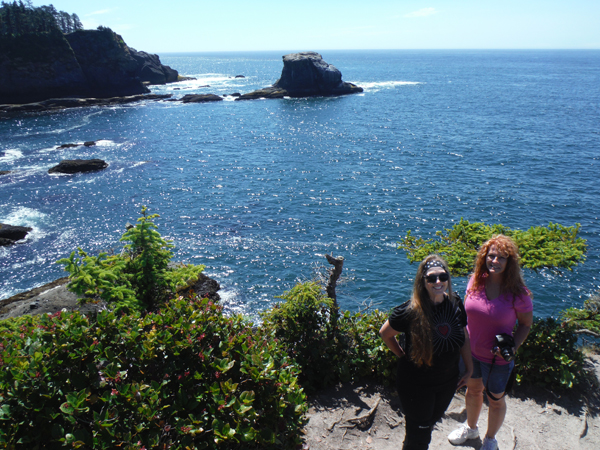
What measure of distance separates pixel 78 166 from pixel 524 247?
148 ft

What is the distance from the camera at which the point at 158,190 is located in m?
37.0

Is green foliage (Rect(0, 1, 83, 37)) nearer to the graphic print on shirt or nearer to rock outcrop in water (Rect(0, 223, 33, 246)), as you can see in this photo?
rock outcrop in water (Rect(0, 223, 33, 246))

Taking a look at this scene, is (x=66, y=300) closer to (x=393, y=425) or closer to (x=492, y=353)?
(x=393, y=425)

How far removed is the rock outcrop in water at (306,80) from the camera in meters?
100

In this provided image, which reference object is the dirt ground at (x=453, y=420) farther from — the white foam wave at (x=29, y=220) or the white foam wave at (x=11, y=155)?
the white foam wave at (x=11, y=155)

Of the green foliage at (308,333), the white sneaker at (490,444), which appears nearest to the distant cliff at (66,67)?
the green foliage at (308,333)

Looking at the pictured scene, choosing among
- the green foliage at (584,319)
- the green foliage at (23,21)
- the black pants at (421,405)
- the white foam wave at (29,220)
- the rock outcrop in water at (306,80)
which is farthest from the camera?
the rock outcrop in water at (306,80)

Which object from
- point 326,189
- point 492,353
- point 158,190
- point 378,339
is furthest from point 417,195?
point 492,353

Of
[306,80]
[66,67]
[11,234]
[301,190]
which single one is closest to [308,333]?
[11,234]

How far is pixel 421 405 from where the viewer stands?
5.00 meters

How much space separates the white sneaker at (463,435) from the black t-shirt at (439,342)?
2.12 metres

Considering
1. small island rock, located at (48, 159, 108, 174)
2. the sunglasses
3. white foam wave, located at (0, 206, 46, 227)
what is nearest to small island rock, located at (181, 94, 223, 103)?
small island rock, located at (48, 159, 108, 174)

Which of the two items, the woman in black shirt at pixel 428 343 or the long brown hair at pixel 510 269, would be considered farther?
the long brown hair at pixel 510 269

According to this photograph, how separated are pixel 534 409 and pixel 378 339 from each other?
3.19 m
